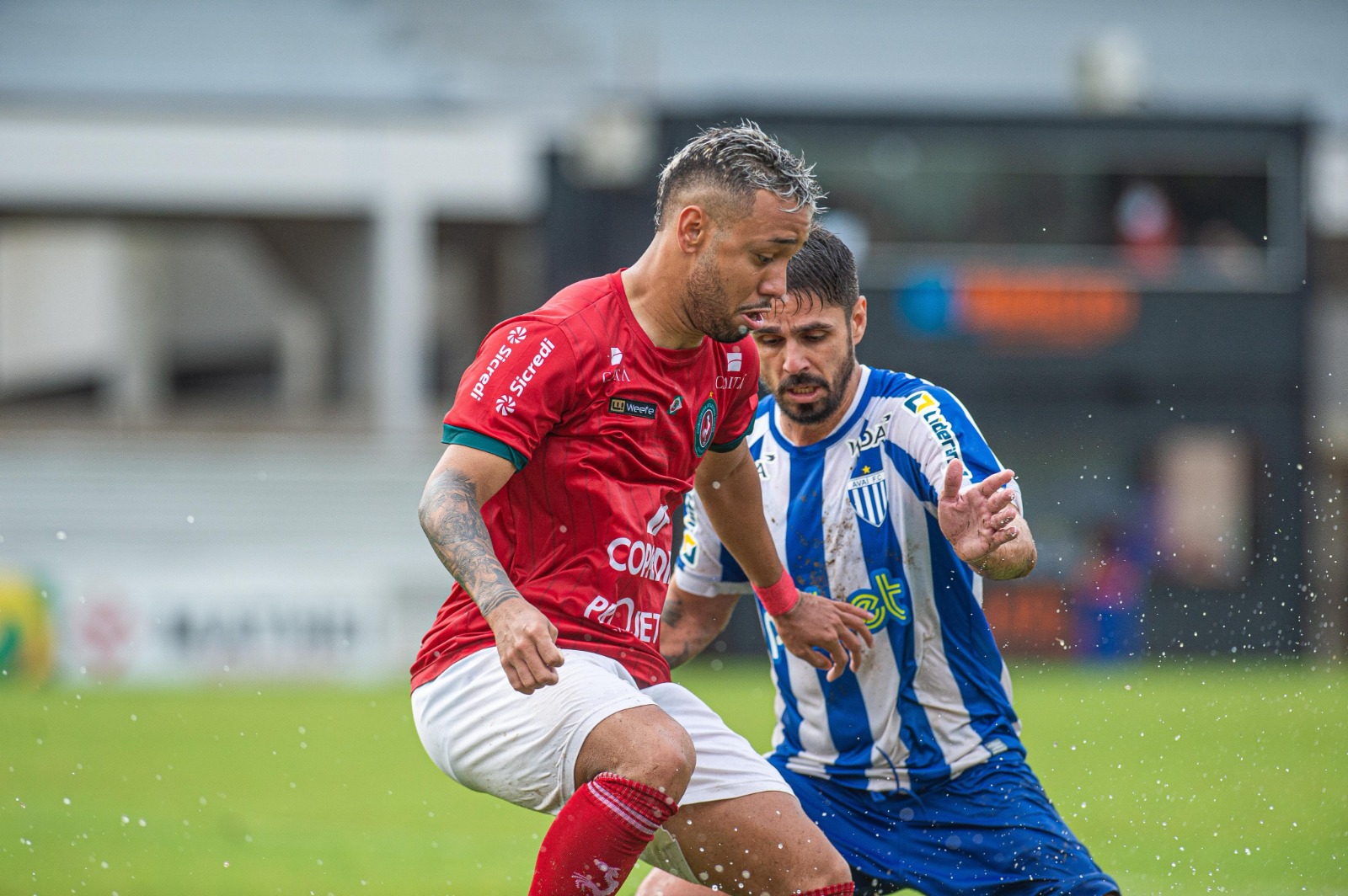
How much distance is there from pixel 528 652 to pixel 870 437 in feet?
4.65

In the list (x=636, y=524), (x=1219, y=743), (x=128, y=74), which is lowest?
(x=1219, y=743)

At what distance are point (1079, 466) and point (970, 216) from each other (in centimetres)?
379

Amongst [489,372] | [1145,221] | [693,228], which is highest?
[1145,221]

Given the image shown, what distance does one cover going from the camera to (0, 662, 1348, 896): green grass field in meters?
6.53

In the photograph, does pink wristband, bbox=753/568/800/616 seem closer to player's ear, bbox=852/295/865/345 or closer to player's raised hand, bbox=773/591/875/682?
player's raised hand, bbox=773/591/875/682

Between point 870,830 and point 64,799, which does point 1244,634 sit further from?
point 870,830

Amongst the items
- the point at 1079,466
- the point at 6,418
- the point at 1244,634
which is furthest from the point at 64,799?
the point at 6,418

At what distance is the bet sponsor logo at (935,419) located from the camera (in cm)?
396

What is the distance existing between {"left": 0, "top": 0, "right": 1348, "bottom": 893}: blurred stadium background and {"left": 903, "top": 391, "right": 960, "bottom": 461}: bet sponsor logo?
5219 mm

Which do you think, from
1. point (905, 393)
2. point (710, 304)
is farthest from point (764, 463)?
point (710, 304)

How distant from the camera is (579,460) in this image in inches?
140

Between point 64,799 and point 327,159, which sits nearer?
point 64,799

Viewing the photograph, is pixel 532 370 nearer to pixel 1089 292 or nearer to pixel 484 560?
pixel 484 560

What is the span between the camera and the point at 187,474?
23500 millimetres
